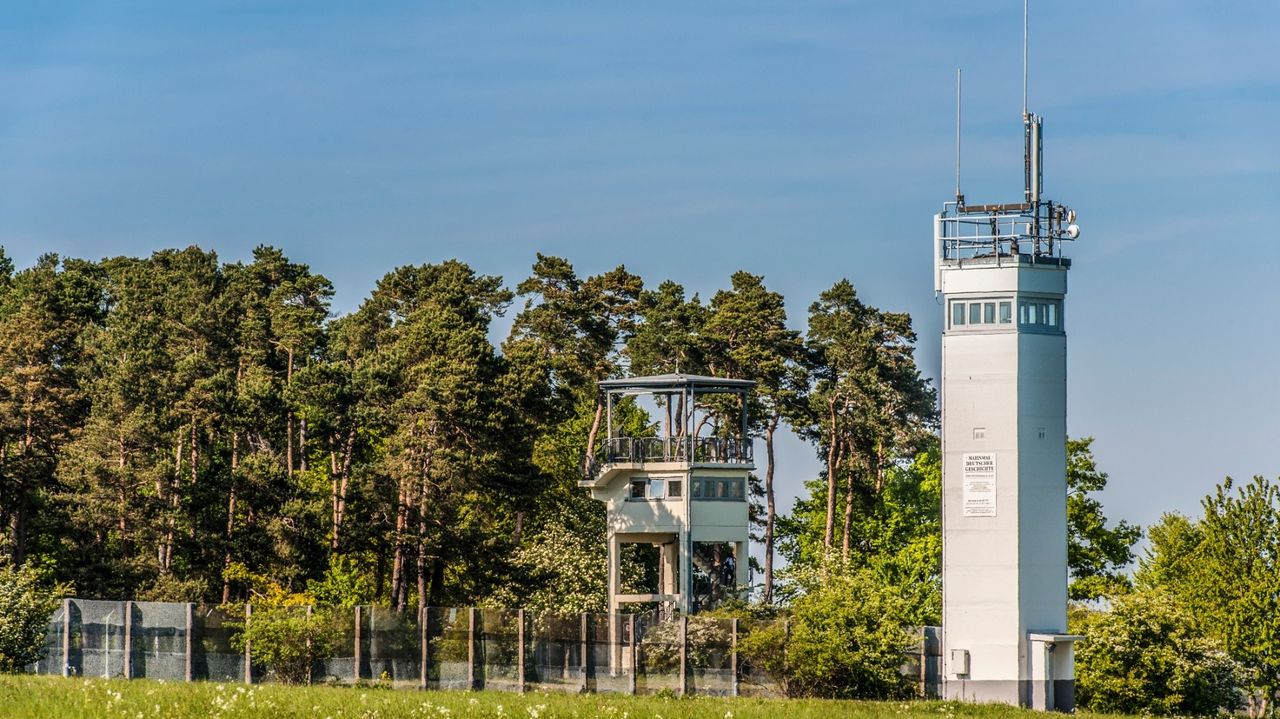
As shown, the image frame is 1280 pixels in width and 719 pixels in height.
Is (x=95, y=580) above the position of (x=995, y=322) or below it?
below

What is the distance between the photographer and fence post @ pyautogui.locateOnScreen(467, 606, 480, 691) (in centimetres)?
6550

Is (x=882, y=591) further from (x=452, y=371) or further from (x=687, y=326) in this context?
(x=687, y=326)

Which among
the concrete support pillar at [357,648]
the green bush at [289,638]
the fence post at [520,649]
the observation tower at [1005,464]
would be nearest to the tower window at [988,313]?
the observation tower at [1005,464]

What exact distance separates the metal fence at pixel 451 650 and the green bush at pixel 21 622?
2460 mm

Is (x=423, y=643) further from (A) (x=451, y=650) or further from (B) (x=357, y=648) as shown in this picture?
(B) (x=357, y=648)

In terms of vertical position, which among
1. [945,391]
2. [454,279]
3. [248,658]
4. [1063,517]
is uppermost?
[454,279]

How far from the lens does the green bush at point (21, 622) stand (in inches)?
2340

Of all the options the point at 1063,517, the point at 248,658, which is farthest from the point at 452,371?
the point at 1063,517

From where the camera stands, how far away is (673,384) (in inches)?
3088

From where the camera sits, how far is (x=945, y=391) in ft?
225

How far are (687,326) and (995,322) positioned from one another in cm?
2755

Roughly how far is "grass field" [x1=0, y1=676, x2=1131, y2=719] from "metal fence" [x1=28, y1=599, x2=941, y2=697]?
31.2ft

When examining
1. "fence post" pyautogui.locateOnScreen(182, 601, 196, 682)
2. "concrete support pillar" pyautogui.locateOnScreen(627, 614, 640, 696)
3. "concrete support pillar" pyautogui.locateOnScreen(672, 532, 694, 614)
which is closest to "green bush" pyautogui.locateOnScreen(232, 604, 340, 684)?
"fence post" pyautogui.locateOnScreen(182, 601, 196, 682)

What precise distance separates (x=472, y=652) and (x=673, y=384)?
1666 centimetres
